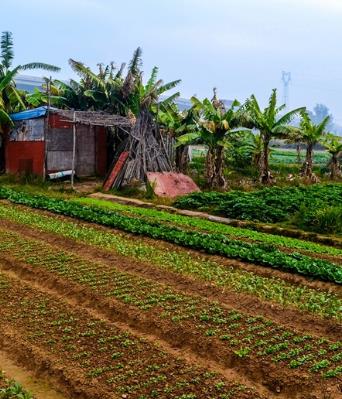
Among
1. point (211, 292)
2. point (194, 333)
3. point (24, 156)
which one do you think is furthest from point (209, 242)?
point (24, 156)

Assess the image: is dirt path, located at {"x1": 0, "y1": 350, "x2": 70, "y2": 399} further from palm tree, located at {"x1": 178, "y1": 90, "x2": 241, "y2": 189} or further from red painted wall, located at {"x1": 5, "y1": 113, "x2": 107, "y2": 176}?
red painted wall, located at {"x1": 5, "y1": 113, "x2": 107, "y2": 176}

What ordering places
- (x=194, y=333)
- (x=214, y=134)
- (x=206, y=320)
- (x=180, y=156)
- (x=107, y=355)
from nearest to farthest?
(x=107, y=355) → (x=194, y=333) → (x=206, y=320) → (x=214, y=134) → (x=180, y=156)

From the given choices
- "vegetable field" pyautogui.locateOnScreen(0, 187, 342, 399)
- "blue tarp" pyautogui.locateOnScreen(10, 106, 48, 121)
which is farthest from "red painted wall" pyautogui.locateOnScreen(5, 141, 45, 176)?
"vegetable field" pyautogui.locateOnScreen(0, 187, 342, 399)

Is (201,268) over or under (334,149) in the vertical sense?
under

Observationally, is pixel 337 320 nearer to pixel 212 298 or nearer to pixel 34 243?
pixel 212 298

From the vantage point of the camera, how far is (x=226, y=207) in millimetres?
19203

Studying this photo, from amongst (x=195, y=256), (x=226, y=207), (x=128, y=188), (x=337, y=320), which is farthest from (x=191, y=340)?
(x=128, y=188)

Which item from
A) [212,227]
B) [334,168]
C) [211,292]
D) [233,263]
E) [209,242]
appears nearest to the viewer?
[211,292]

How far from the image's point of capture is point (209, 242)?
13539 mm

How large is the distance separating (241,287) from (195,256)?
2.58 meters

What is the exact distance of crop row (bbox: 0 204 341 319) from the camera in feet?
32.1

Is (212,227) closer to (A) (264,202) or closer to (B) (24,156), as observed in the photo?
(A) (264,202)

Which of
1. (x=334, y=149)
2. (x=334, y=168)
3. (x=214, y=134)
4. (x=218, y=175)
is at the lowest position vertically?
(x=218, y=175)

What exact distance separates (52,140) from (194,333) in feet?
62.2
